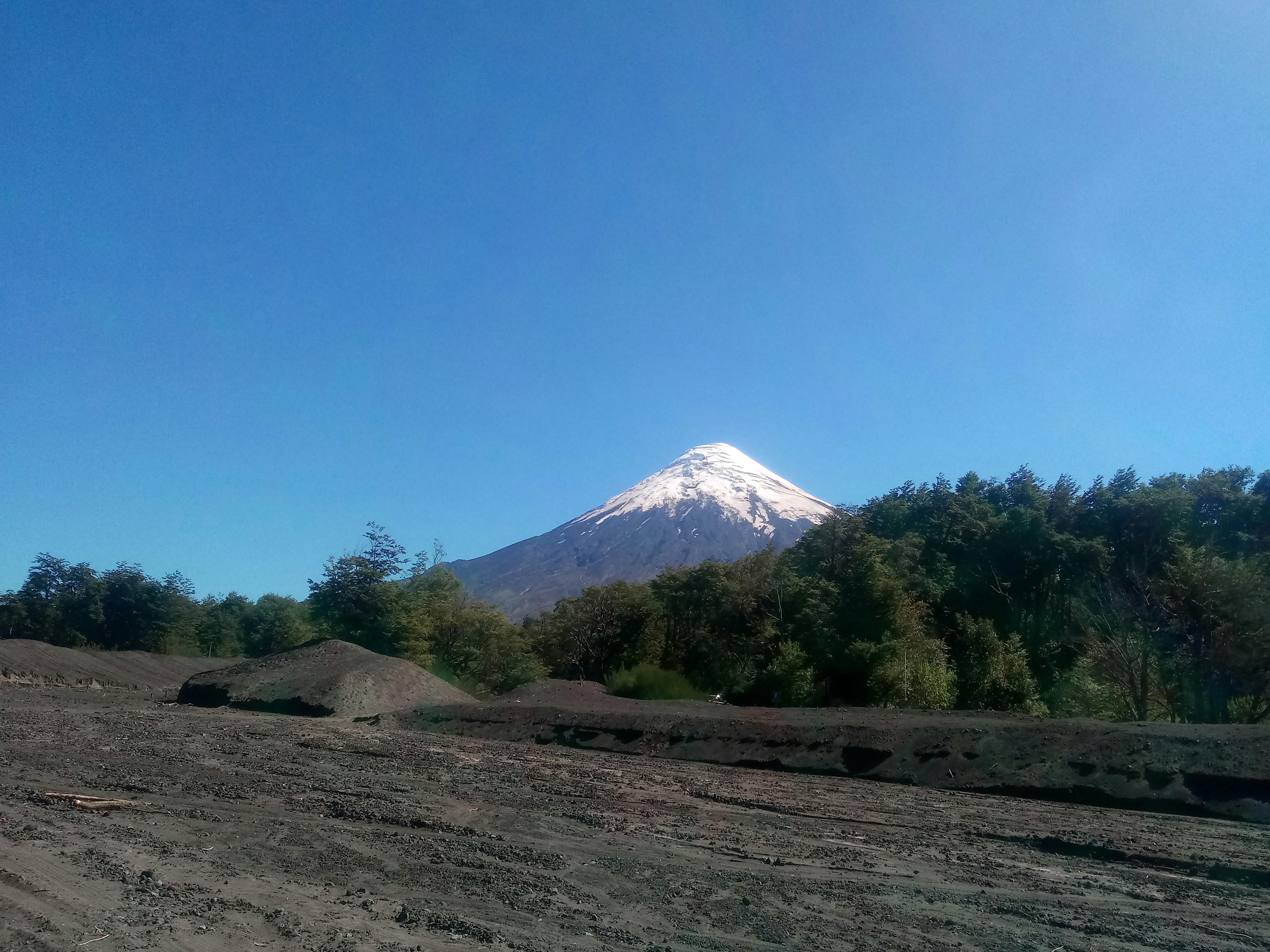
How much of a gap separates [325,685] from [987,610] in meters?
30.5

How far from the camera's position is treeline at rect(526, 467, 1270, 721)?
84.3 feet

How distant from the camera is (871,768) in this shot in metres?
17.8

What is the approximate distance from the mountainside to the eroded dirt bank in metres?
107

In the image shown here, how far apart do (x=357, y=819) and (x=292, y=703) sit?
22474 mm

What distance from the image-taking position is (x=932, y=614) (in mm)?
36594

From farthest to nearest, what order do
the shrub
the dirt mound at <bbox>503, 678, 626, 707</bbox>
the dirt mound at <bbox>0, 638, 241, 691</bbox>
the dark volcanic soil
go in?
the dirt mound at <bbox>0, 638, 241, 691</bbox> < the shrub < the dirt mound at <bbox>503, 678, 626, 707</bbox> < the dark volcanic soil

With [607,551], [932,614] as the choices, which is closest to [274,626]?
[932,614]

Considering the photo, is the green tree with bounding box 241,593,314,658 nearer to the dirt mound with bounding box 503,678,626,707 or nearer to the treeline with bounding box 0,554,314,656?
the treeline with bounding box 0,554,314,656

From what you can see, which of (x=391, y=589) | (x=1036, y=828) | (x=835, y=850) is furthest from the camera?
(x=391, y=589)

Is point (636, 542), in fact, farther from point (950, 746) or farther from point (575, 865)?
point (575, 865)

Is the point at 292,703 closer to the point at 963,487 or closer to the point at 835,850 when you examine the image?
the point at 835,850

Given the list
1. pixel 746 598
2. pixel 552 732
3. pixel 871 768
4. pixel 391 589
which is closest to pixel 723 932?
pixel 871 768

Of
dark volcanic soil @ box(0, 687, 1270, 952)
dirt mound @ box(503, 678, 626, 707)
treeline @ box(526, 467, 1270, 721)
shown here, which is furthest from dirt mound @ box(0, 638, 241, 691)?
dark volcanic soil @ box(0, 687, 1270, 952)

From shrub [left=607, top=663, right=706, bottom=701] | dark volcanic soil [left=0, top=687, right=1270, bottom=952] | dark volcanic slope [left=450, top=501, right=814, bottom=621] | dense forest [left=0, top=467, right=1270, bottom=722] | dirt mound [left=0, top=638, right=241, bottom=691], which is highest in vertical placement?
dark volcanic slope [left=450, top=501, right=814, bottom=621]
